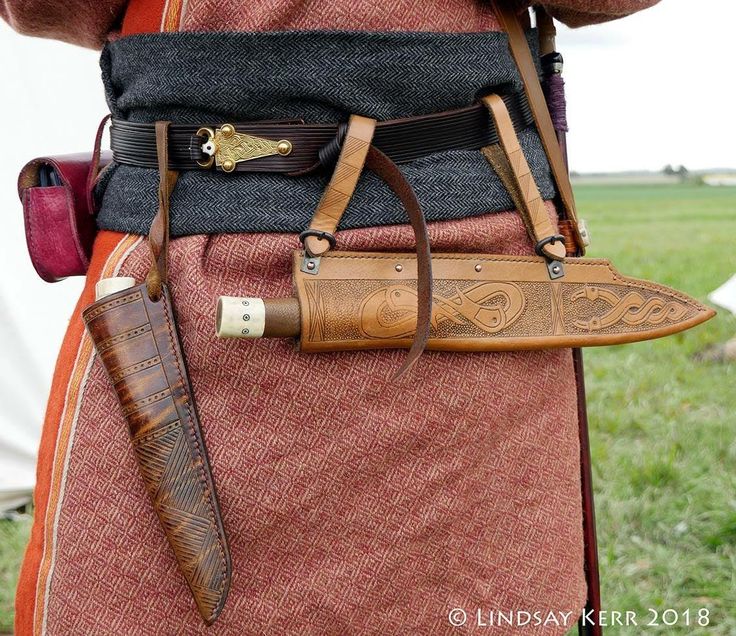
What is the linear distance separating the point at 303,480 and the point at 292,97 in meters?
0.52

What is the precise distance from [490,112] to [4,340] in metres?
2.61

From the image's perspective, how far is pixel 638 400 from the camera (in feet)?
12.4

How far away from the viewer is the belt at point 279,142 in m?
1.19

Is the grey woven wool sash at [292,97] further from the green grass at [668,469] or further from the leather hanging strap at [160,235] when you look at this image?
the green grass at [668,469]

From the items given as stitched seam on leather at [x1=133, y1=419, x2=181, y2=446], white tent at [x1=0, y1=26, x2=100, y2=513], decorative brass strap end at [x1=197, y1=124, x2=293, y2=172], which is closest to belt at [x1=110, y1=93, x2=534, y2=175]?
decorative brass strap end at [x1=197, y1=124, x2=293, y2=172]

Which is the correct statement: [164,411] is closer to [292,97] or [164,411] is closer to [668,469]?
[292,97]

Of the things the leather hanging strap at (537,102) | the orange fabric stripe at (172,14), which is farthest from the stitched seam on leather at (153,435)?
the leather hanging strap at (537,102)

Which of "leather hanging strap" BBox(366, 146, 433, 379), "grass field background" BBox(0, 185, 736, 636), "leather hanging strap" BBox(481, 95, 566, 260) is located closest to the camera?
"leather hanging strap" BBox(366, 146, 433, 379)

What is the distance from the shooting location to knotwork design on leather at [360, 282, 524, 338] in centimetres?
119

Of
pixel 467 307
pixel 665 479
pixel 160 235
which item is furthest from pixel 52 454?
pixel 665 479

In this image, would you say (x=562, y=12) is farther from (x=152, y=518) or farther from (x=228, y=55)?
(x=152, y=518)

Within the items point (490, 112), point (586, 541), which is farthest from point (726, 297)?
point (490, 112)

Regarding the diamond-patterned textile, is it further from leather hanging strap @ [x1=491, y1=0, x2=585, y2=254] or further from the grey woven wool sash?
leather hanging strap @ [x1=491, y1=0, x2=585, y2=254]

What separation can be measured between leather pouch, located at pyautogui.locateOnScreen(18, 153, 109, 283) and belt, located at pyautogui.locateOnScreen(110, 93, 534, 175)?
16cm
